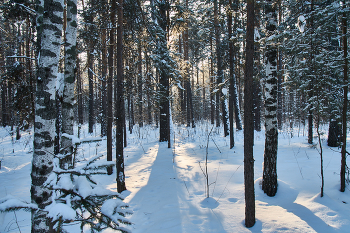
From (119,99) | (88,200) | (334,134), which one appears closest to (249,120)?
(88,200)

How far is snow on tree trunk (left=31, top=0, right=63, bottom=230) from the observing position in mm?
2309

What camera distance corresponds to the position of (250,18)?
336cm

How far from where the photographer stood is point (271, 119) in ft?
15.5

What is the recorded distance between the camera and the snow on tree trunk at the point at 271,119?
467 centimetres

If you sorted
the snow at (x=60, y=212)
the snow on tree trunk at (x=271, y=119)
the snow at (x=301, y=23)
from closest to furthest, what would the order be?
the snow at (x=60, y=212), the snow at (x=301, y=23), the snow on tree trunk at (x=271, y=119)

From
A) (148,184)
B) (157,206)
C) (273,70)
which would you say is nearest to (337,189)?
(273,70)

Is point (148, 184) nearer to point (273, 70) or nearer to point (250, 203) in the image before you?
point (250, 203)

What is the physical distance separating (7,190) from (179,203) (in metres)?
5.06

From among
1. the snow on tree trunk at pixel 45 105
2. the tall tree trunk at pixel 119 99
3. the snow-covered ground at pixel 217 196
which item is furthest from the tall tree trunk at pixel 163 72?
the snow on tree trunk at pixel 45 105

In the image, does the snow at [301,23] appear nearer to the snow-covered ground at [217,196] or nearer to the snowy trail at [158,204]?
the snow-covered ground at [217,196]

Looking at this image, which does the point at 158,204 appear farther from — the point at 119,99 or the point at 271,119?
the point at 271,119

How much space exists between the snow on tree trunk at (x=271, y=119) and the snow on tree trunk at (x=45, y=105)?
176 inches

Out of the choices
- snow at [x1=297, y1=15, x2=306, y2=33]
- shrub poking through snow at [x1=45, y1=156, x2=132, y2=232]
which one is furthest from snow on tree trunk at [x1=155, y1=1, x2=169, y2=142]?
shrub poking through snow at [x1=45, y1=156, x2=132, y2=232]

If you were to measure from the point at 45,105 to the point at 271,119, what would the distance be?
478 cm
